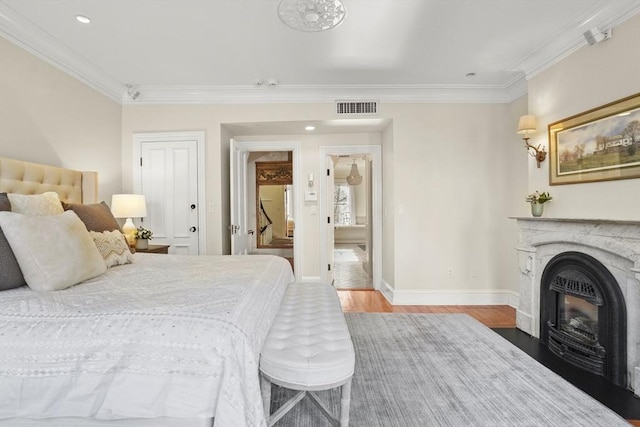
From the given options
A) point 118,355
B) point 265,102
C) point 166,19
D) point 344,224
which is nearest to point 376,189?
point 265,102

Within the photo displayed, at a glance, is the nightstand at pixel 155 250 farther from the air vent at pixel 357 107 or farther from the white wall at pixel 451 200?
the white wall at pixel 451 200

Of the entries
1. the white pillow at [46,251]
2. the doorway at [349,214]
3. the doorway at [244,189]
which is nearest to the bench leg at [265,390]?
the white pillow at [46,251]

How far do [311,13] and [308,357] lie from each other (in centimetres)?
217

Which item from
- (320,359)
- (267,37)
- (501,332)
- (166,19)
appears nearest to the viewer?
(320,359)

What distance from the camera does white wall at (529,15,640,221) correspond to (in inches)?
82.0

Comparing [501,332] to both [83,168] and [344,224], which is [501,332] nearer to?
[83,168]

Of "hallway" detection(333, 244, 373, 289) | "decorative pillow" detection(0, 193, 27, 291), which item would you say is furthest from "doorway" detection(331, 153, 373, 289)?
"decorative pillow" detection(0, 193, 27, 291)

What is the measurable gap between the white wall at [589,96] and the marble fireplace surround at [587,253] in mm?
151

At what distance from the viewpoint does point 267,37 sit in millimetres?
2629

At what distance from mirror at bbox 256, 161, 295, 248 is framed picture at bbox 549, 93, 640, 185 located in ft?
18.6

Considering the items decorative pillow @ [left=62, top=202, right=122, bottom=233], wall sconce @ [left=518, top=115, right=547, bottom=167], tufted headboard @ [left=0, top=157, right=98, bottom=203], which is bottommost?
decorative pillow @ [left=62, top=202, right=122, bottom=233]

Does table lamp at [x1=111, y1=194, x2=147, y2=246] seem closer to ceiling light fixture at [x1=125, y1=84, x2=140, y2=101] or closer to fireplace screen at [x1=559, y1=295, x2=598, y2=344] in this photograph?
ceiling light fixture at [x1=125, y1=84, x2=140, y2=101]

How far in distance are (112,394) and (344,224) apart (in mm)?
9994

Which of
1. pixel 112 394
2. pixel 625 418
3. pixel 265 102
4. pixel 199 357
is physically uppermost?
pixel 265 102
